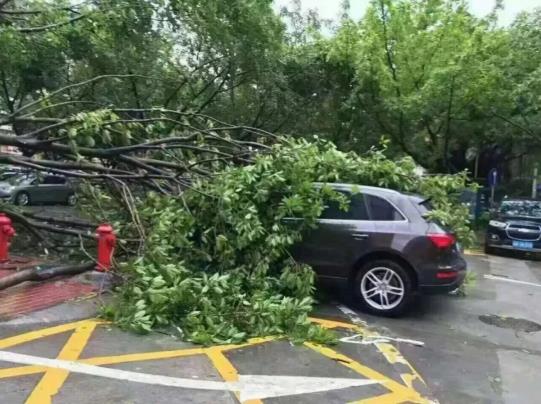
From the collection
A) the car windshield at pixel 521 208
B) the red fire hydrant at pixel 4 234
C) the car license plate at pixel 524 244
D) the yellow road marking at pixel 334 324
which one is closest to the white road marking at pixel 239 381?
the yellow road marking at pixel 334 324

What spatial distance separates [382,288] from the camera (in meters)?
7.20

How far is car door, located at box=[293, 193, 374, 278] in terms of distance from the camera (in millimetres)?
7273

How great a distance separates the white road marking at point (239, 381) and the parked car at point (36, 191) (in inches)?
734

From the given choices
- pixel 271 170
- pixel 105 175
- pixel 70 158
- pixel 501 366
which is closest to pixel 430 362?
pixel 501 366

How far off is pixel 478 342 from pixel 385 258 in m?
1.44

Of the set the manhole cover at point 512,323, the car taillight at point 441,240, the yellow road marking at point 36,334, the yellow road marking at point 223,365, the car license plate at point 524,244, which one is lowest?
the manhole cover at point 512,323

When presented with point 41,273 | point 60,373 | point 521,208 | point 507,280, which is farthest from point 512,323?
point 521,208

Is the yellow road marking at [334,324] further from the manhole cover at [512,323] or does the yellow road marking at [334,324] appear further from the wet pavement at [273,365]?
the manhole cover at [512,323]

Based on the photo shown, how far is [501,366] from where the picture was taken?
222 inches

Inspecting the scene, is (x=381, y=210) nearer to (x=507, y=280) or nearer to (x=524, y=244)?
(x=507, y=280)

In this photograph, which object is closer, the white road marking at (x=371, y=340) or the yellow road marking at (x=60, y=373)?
the yellow road marking at (x=60, y=373)

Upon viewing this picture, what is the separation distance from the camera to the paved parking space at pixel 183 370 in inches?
168

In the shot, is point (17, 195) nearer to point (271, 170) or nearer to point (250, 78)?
point (250, 78)

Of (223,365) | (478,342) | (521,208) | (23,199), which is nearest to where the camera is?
(223,365)
